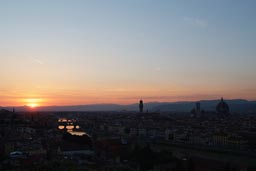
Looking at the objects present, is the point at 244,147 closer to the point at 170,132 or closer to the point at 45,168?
the point at 170,132

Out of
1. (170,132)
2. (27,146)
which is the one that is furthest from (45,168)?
(170,132)

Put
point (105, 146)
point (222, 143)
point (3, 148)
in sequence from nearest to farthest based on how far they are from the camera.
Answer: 1. point (3, 148)
2. point (105, 146)
3. point (222, 143)

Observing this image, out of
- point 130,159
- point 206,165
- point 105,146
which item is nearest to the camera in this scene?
point 206,165

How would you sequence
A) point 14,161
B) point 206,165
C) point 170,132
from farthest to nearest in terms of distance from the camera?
point 170,132 < point 206,165 < point 14,161

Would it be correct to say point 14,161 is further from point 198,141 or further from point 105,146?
point 198,141

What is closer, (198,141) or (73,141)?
(73,141)

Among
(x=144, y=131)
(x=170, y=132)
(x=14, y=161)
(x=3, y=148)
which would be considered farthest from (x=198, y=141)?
(x=14, y=161)

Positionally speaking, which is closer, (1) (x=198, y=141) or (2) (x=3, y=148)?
(2) (x=3, y=148)

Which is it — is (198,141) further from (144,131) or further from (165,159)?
(165,159)

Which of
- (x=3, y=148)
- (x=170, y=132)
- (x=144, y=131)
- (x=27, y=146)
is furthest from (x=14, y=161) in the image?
(x=144, y=131)

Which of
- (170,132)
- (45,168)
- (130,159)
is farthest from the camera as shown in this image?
(170,132)
